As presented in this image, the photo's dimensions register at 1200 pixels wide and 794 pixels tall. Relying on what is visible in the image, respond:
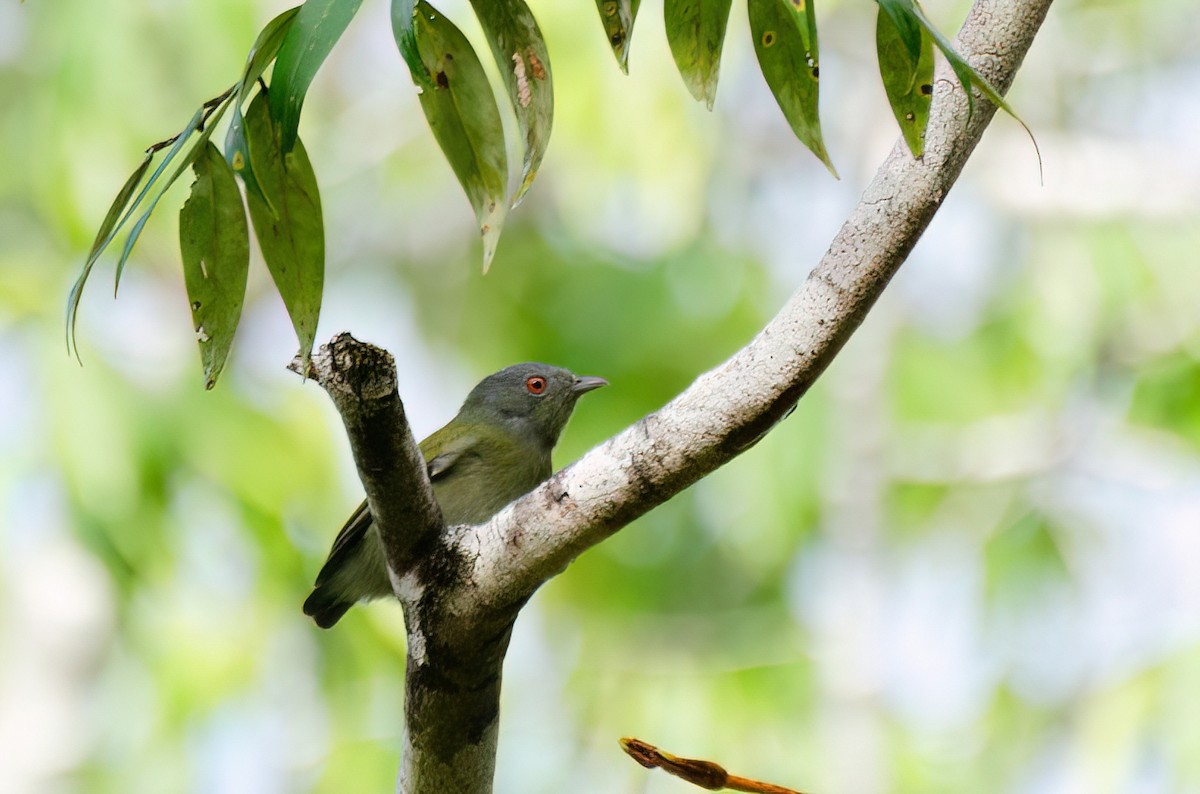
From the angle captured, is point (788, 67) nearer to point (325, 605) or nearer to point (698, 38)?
point (698, 38)

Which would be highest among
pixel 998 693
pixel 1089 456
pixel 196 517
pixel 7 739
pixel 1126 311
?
pixel 1126 311

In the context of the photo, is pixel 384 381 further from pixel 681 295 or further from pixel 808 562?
pixel 808 562

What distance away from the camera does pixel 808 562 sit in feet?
37.4

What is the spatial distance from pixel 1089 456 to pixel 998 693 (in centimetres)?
204

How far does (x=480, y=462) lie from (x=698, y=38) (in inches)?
119

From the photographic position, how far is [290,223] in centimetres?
216

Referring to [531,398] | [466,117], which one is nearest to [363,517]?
[531,398]

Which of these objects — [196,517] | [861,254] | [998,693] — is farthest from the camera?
Result: [998,693]

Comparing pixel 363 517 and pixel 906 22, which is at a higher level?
pixel 363 517

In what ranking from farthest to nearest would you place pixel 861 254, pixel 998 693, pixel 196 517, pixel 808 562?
pixel 808 562 → pixel 998 693 → pixel 196 517 → pixel 861 254

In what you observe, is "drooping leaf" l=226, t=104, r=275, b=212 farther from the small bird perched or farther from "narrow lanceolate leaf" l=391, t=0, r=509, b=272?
the small bird perched

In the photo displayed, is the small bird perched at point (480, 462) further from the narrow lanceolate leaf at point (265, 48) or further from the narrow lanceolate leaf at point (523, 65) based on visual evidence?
the narrow lanceolate leaf at point (265, 48)

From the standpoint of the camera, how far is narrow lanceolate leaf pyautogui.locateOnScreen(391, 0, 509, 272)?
7.23 feet

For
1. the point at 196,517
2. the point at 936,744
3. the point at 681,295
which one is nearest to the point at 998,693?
the point at 936,744
